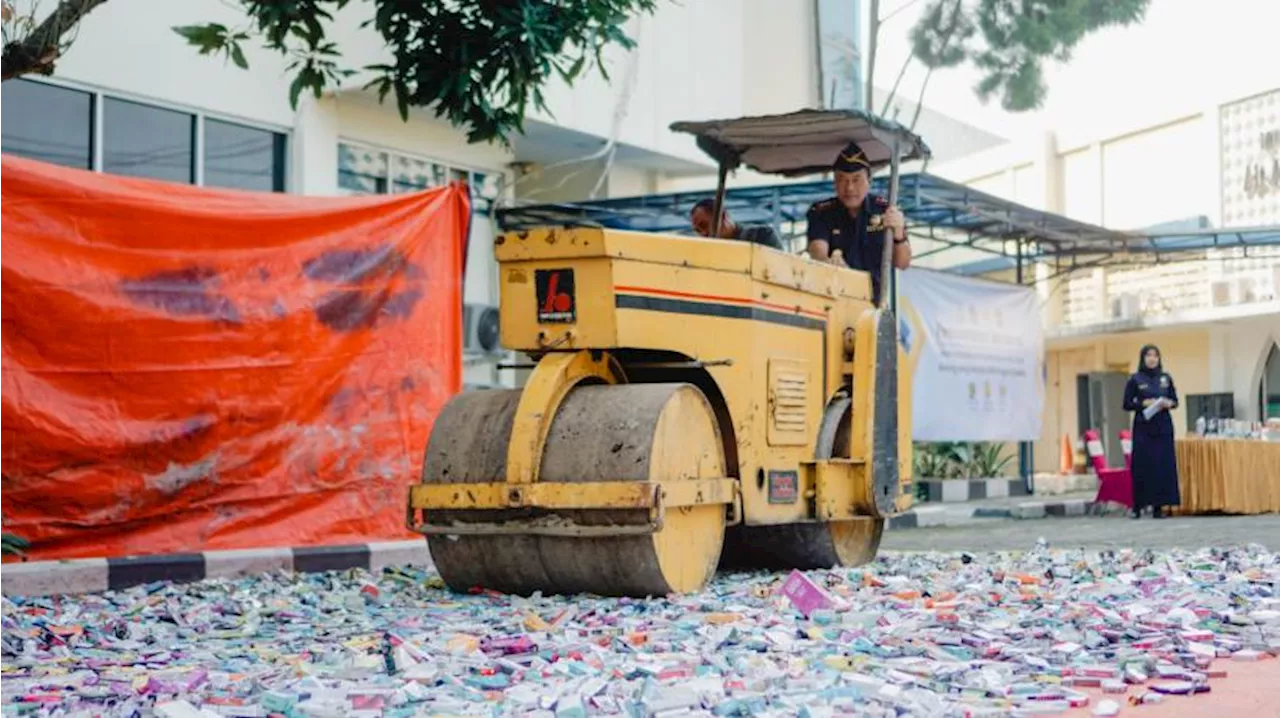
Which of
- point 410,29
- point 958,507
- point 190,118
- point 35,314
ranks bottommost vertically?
point 958,507

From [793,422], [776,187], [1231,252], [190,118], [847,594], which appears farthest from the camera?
[1231,252]

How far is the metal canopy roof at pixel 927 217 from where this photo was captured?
17.7 meters

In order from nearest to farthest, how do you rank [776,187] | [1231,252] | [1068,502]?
[776,187] → [1068,502] → [1231,252]

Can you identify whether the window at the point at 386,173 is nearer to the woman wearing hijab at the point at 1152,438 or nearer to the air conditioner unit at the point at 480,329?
the air conditioner unit at the point at 480,329

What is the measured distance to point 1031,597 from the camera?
23.1 ft

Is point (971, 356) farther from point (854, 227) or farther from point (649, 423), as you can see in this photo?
point (649, 423)

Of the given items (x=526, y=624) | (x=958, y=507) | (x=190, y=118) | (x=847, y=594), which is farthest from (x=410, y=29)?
(x=958, y=507)

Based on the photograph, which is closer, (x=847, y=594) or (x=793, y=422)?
(x=847, y=594)

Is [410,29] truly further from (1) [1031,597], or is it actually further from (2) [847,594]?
(1) [1031,597]

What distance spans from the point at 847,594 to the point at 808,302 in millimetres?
1625

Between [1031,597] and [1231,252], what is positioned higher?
[1231,252]

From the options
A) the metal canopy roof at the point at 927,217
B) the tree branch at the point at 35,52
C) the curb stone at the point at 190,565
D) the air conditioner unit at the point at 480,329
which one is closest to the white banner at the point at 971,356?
the metal canopy roof at the point at 927,217

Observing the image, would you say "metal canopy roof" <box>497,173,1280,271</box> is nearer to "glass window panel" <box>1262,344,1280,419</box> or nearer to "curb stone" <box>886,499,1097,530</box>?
"curb stone" <box>886,499,1097,530</box>

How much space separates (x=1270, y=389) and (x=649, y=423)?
894 inches
